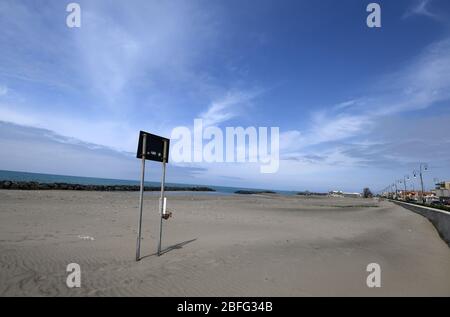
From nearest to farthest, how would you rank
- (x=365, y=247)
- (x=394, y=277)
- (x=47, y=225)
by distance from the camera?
(x=394, y=277), (x=365, y=247), (x=47, y=225)

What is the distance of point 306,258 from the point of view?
28.1 ft

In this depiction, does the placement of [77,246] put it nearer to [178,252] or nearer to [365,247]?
[178,252]

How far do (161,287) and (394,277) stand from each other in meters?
5.37

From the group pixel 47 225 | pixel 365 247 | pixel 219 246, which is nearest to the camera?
pixel 219 246

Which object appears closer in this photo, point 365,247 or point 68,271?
point 68,271

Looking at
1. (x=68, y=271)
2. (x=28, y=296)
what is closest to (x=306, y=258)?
(x=68, y=271)

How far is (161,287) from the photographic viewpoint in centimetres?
600

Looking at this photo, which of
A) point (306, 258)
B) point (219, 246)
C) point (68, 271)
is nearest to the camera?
point (68, 271)

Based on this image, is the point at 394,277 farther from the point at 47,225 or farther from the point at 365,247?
the point at 47,225

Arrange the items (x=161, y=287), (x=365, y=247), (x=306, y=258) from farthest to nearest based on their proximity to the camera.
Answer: (x=365, y=247)
(x=306, y=258)
(x=161, y=287)
